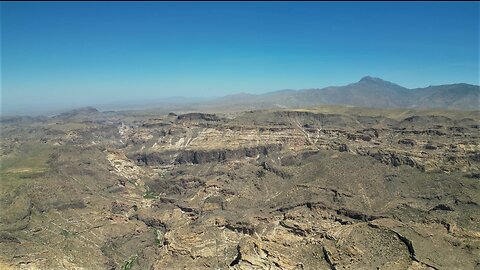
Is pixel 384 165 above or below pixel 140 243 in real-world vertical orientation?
above

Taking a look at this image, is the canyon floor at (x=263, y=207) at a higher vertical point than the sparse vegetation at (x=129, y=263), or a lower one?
higher

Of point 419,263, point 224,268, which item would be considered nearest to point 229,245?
point 224,268

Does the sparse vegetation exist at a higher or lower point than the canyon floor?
lower

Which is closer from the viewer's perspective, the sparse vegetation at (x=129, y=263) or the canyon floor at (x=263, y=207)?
the canyon floor at (x=263, y=207)

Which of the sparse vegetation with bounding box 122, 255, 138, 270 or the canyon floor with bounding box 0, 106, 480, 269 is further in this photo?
the sparse vegetation with bounding box 122, 255, 138, 270

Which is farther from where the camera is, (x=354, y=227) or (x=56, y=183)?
(x=56, y=183)

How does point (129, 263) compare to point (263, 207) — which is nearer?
point (129, 263)

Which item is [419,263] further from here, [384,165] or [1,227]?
[1,227]

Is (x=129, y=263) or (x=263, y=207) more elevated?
(x=263, y=207)
